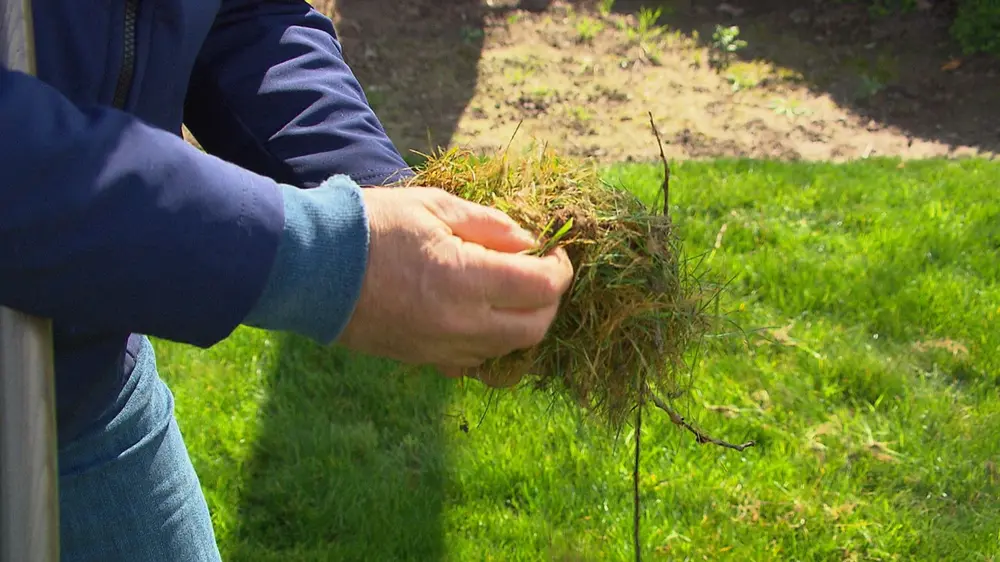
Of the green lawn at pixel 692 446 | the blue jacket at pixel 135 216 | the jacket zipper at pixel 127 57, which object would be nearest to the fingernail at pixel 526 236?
the blue jacket at pixel 135 216

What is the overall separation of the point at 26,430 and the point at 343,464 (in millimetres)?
2163

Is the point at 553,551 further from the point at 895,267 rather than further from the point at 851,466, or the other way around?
the point at 895,267

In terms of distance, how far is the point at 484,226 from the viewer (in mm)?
1315

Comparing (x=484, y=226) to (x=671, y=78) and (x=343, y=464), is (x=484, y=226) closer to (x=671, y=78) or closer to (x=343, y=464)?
(x=343, y=464)

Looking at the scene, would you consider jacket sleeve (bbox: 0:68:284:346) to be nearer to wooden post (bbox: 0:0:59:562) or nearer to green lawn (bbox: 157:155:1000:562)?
wooden post (bbox: 0:0:59:562)

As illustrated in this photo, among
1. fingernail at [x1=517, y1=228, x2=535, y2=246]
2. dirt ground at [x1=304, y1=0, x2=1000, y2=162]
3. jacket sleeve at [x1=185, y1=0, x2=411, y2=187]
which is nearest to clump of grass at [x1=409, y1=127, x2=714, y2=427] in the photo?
fingernail at [x1=517, y1=228, x2=535, y2=246]

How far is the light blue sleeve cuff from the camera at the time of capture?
1.09 m

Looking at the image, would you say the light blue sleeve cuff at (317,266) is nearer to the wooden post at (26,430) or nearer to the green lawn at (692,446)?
the wooden post at (26,430)

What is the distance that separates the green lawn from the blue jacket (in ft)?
4.63

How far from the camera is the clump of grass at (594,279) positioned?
1.49 metres

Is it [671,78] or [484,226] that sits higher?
[484,226]

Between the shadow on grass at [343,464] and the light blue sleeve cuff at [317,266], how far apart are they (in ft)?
6.22

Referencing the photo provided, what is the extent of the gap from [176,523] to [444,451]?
5.32 ft

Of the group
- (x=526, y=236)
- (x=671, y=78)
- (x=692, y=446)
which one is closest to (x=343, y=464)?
(x=692, y=446)
